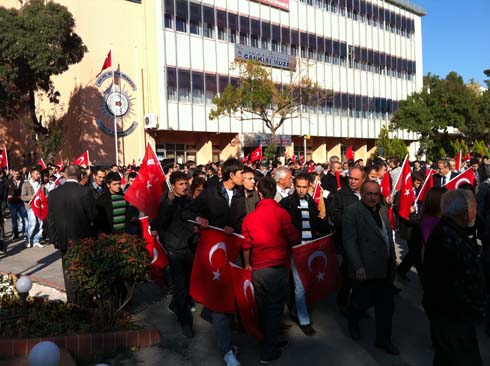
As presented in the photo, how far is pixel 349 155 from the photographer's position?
21953mm

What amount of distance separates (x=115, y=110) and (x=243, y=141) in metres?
9.86

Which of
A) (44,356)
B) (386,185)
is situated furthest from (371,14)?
A: (44,356)

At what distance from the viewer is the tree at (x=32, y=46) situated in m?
26.1

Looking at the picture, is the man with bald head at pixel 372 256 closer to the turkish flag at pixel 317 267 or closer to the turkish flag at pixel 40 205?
the turkish flag at pixel 317 267

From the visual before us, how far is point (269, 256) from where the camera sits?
5285 mm

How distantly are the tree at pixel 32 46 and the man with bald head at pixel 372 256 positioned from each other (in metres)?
24.2

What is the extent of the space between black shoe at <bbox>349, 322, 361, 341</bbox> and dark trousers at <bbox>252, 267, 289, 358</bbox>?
45.1 inches

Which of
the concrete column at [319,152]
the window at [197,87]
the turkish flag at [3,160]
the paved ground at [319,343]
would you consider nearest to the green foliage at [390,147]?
the concrete column at [319,152]

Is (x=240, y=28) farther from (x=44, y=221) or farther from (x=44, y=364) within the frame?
(x=44, y=364)

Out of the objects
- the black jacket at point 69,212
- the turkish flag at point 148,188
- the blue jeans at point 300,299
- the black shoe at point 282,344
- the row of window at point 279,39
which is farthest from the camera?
the row of window at point 279,39

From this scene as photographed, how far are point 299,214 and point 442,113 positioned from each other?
4386cm

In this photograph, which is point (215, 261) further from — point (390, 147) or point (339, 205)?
point (390, 147)

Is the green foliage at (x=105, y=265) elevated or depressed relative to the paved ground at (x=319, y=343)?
elevated

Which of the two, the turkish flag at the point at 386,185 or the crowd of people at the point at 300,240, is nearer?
the crowd of people at the point at 300,240
